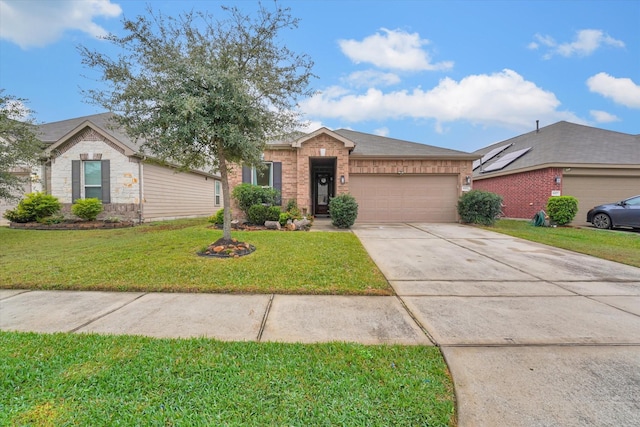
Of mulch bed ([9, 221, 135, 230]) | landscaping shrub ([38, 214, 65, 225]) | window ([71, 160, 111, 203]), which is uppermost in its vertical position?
window ([71, 160, 111, 203])

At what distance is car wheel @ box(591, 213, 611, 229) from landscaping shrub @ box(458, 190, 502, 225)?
380 cm

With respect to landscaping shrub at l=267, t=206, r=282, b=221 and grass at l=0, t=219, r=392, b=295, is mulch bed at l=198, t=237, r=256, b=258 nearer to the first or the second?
grass at l=0, t=219, r=392, b=295

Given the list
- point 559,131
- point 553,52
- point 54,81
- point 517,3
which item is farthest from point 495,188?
point 54,81

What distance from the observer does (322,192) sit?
15125 millimetres

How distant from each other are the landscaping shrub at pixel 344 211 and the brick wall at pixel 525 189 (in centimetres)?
930

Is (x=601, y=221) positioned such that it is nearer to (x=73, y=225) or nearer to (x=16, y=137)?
(x=73, y=225)

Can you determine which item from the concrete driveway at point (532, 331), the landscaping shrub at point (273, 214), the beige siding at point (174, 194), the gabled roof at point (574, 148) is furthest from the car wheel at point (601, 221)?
the beige siding at point (174, 194)

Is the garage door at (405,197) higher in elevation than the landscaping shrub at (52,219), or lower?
higher

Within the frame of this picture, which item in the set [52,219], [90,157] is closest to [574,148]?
[90,157]

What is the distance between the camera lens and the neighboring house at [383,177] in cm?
1167

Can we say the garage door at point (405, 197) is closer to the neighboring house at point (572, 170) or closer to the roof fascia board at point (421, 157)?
the roof fascia board at point (421, 157)

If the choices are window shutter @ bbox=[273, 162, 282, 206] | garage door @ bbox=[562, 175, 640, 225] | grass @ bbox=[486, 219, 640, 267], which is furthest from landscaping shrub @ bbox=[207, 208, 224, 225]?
garage door @ bbox=[562, 175, 640, 225]

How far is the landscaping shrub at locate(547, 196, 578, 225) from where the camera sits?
433 inches

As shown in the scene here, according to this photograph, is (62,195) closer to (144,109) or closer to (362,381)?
(144,109)
